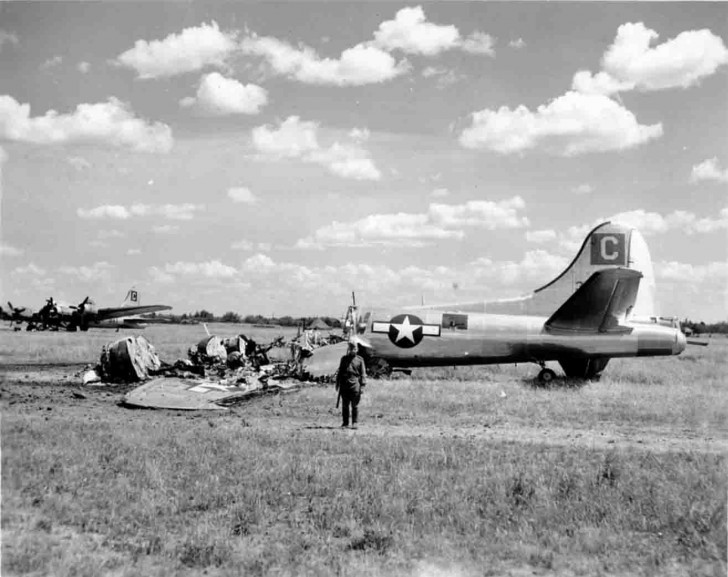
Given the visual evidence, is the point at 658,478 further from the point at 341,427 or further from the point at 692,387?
the point at 692,387

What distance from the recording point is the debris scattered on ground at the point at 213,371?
A: 15.4 metres

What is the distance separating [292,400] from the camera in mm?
16047

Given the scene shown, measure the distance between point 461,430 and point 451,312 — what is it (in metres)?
8.91

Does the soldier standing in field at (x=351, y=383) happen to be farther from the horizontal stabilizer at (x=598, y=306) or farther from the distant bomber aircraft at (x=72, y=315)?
the distant bomber aircraft at (x=72, y=315)

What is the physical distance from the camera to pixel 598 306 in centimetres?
1964

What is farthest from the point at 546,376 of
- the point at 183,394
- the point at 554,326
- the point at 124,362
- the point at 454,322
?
the point at 124,362

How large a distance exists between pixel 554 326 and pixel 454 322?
3.10m

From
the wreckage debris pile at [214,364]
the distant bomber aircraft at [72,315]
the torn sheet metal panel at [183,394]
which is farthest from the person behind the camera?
the distant bomber aircraft at [72,315]

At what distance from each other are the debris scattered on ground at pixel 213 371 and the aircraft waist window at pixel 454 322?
3.57 meters

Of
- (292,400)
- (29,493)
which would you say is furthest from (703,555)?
(292,400)

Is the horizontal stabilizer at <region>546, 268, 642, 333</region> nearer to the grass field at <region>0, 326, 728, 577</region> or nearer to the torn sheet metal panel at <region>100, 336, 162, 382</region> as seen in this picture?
the grass field at <region>0, 326, 728, 577</region>

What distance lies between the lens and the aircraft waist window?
69.1 ft

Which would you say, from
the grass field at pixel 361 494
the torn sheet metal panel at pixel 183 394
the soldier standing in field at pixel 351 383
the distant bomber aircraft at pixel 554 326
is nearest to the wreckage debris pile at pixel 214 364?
the torn sheet metal panel at pixel 183 394

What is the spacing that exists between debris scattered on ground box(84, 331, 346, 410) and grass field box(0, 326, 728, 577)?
4.14ft
